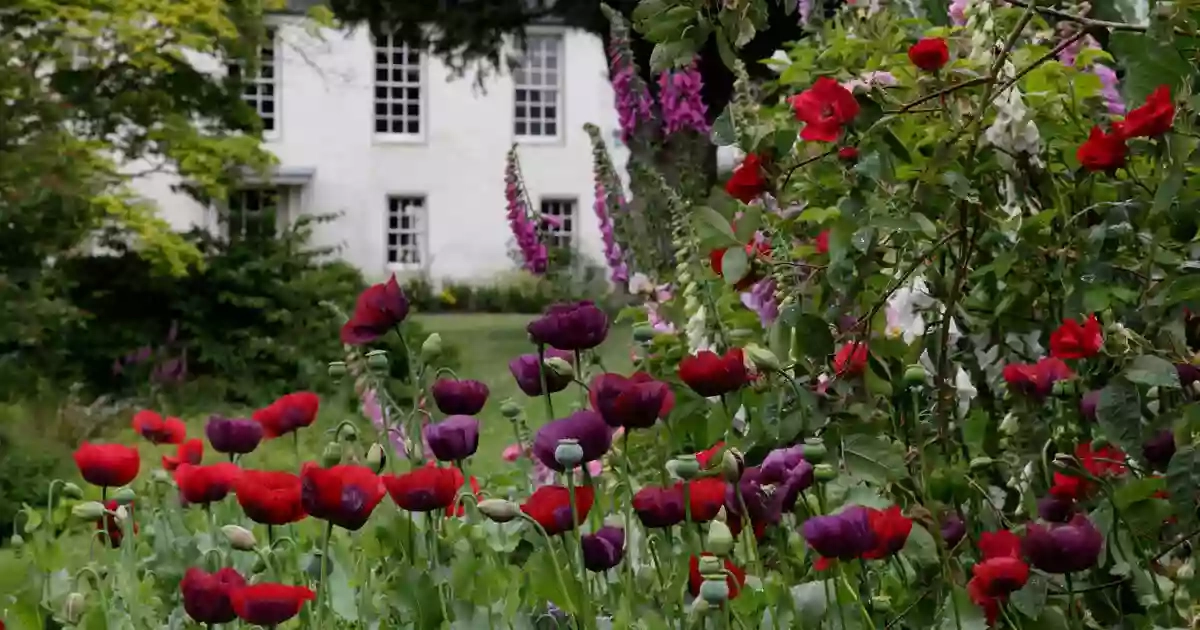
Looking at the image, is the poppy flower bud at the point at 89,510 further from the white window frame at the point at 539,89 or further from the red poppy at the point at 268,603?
the white window frame at the point at 539,89

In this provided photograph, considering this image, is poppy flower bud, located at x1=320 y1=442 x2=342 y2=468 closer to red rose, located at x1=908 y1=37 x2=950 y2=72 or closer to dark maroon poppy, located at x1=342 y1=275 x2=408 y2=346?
dark maroon poppy, located at x1=342 y1=275 x2=408 y2=346

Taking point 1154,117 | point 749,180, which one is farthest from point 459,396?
point 1154,117

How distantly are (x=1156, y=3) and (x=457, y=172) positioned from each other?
16951mm

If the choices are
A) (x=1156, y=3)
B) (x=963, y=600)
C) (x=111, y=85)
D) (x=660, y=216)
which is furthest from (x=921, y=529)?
(x=111, y=85)

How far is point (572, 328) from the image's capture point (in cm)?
132

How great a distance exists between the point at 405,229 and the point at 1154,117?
17.3 m

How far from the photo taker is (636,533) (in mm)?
1814

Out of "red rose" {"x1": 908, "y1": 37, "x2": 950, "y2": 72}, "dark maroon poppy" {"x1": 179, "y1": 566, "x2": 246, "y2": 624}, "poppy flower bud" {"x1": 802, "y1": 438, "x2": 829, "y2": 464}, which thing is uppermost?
"red rose" {"x1": 908, "y1": 37, "x2": 950, "y2": 72}

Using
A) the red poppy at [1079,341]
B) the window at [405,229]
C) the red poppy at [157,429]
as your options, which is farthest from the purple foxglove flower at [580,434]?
the window at [405,229]

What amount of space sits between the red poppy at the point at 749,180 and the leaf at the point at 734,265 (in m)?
0.10

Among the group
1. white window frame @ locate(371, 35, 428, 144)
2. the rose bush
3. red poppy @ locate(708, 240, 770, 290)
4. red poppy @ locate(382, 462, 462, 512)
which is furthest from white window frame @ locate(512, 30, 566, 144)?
red poppy @ locate(382, 462, 462, 512)

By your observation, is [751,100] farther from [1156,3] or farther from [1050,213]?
[1156,3]

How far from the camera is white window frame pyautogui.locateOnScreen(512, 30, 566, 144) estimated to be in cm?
1859

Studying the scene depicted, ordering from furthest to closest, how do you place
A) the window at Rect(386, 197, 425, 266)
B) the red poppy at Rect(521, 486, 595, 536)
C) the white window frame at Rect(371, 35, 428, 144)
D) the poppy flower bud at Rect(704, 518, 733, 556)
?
the white window frame at Rect(371, 35, 428, 144) → the window at Rect(386, 197, 425, 266) → the red poppy at Rect(521, 486, 595, 536) → the poppy flower bud at Rect(704, 518, 733, 556)
